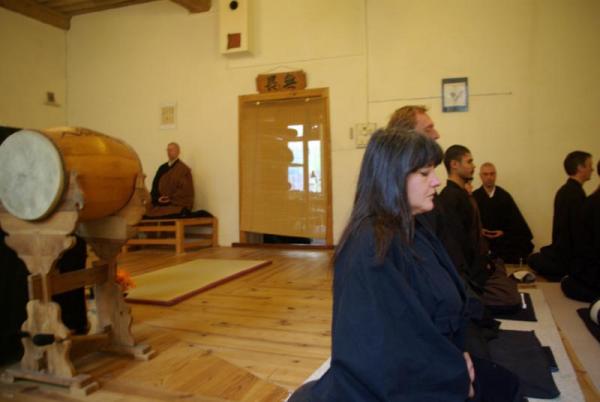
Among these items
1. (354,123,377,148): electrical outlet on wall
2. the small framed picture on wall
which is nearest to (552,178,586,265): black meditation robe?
the small framed picture on wall

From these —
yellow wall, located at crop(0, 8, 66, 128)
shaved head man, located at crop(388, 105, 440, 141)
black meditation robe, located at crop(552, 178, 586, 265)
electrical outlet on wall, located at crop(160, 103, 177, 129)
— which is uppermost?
yellow wall, located at crop(0, 8, 66, 128)

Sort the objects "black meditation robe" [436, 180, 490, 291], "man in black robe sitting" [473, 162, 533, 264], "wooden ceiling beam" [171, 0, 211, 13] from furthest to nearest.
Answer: "wooden ceiling beam" [171, 0, 211, 13], "man in black robe sitting" [473, 162, 533, 264], "black meditation robe" [436, 180, 490, 291]

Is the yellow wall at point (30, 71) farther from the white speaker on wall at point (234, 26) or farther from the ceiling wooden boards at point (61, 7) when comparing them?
the white speaker on wall at point (234, 26)

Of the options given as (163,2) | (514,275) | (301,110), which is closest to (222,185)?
(301,110)

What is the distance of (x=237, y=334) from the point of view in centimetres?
231

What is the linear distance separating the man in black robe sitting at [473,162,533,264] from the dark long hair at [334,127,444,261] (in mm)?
3723

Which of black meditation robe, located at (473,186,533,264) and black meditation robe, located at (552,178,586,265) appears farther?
black meditation robe, located at (473,186,533,264)

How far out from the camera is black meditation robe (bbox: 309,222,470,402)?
90 centimetres

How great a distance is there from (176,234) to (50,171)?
3644mm

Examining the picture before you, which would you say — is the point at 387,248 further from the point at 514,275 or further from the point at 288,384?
the point at 514,275

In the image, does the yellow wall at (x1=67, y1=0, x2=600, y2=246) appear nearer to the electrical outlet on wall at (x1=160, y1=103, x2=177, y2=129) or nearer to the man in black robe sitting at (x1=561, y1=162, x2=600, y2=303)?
the electrical outlet on wall at (x1=160, y1=103, x2=177, y2=129)

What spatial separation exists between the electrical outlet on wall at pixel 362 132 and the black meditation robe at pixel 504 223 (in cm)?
141

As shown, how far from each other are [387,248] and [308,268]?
325cm

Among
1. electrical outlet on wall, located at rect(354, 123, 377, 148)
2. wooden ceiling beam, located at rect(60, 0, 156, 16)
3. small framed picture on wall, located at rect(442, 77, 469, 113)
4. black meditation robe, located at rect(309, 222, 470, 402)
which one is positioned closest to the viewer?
black meditation robe, located at rect(309, 222, 470, 402)
